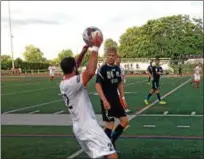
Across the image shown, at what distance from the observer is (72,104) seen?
552 centimetres

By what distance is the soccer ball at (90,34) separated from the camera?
18.0 ft

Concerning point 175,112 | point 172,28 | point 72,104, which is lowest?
point 175,112

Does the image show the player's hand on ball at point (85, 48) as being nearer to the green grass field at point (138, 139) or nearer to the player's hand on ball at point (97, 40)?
the player's hand on ball at point (97, 40)

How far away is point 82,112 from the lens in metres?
5.48

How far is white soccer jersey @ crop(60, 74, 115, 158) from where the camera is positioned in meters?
5.40

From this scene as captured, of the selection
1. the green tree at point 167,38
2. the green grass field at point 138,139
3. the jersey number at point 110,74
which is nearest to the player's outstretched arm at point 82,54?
the jersey number at point 110,74

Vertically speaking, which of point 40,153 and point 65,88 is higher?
point 65,88

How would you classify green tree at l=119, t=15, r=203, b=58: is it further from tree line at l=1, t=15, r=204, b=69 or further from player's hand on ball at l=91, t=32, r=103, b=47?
player's hand on ball at l=91, t=32, r=103, b=47

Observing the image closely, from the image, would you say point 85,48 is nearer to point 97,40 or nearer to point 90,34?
point 90,34

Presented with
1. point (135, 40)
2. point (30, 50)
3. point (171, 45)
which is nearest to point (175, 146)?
point (171, 45)

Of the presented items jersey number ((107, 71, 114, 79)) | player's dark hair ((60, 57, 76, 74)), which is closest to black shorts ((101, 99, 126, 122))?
jersey number ((107, 71, 114, 79))

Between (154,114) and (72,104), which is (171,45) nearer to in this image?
(154,114)

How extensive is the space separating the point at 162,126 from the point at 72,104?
259 inches

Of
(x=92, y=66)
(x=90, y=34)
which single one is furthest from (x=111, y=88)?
(x=92, y=66)
